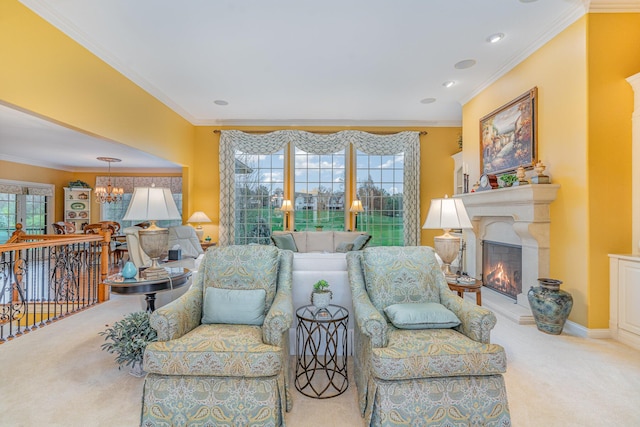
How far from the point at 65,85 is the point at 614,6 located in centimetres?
545

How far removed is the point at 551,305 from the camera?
2.99 m

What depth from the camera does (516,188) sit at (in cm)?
347

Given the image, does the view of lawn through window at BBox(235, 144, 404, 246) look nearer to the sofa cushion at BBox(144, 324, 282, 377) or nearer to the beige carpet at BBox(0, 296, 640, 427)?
the beige carpet at BBox(0, 296, 640, 427)

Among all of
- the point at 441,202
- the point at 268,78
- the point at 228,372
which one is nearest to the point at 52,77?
the point at 268,78

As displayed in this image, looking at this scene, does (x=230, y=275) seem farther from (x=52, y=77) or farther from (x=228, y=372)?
(x=52, y=77)

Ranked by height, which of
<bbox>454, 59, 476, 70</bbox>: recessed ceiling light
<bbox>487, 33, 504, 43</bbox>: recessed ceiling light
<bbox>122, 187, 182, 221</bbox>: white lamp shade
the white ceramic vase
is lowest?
the white ceramic vase

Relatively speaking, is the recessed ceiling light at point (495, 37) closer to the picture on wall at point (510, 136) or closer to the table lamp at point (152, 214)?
the picture on wall at point (510, 136)

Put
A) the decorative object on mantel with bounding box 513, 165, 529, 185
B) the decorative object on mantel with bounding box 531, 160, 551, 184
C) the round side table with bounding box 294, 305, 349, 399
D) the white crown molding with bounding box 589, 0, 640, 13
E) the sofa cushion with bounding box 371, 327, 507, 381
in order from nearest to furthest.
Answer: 1. the sofa cushion with bounding box 371, 327, 507, 381
2. the round side table with bounding box 294, 305, 349, 399
3. the white crown molding with bounding box 589, 0, 640, 13
4. the decorative object on mantel with bounding box 531, 160, 551, 184
5. the decorative object on mantel with bounding box 513, 165, 529, 185

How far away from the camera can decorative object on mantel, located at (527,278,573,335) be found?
2.97m

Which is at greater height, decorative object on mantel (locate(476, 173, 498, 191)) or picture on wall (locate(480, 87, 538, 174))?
picture on wall (locate(480, 87, 538, 174))

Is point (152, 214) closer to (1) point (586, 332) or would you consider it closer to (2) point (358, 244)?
(2) point (358, 244)

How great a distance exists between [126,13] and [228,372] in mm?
3378

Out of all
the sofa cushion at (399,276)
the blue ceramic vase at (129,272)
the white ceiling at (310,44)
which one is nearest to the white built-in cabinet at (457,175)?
the white ceiling at (310,44)

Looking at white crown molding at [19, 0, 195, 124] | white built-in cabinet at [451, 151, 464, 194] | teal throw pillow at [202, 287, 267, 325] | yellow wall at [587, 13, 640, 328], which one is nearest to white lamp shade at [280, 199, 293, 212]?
white crown molding at [19, 0, 195, 124]
